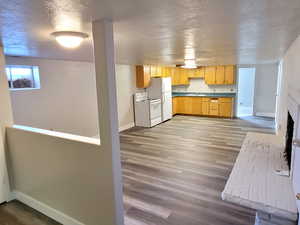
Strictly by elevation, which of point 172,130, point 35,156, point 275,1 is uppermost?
point 275,1

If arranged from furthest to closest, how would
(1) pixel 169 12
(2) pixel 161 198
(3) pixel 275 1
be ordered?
1. (2) pixel 161 198
2. (1) pixel 169 12
3. (3) pixel 275 1

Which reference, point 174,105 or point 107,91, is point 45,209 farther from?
point 174,105

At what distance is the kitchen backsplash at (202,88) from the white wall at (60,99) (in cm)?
494

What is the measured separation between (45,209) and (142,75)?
16.3 feet

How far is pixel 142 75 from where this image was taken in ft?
21.5

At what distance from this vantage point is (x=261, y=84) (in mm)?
7875

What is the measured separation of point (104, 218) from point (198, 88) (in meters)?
7.58

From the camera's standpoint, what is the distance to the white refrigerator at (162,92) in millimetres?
7000

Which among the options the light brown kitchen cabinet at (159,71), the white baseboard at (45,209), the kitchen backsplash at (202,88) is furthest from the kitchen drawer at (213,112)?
the white baseboard at (45,209)

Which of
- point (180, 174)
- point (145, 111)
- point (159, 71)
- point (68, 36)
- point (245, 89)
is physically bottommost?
point (180, 174)

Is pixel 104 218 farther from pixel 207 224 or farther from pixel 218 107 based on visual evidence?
pixel 218 107

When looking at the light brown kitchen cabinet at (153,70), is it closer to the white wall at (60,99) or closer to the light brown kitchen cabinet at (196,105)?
the light brown kitchen cabinet at (196,105)

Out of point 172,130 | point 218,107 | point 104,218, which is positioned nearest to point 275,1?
point 104,218

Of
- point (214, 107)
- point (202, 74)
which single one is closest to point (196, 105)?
point (214, 107)
